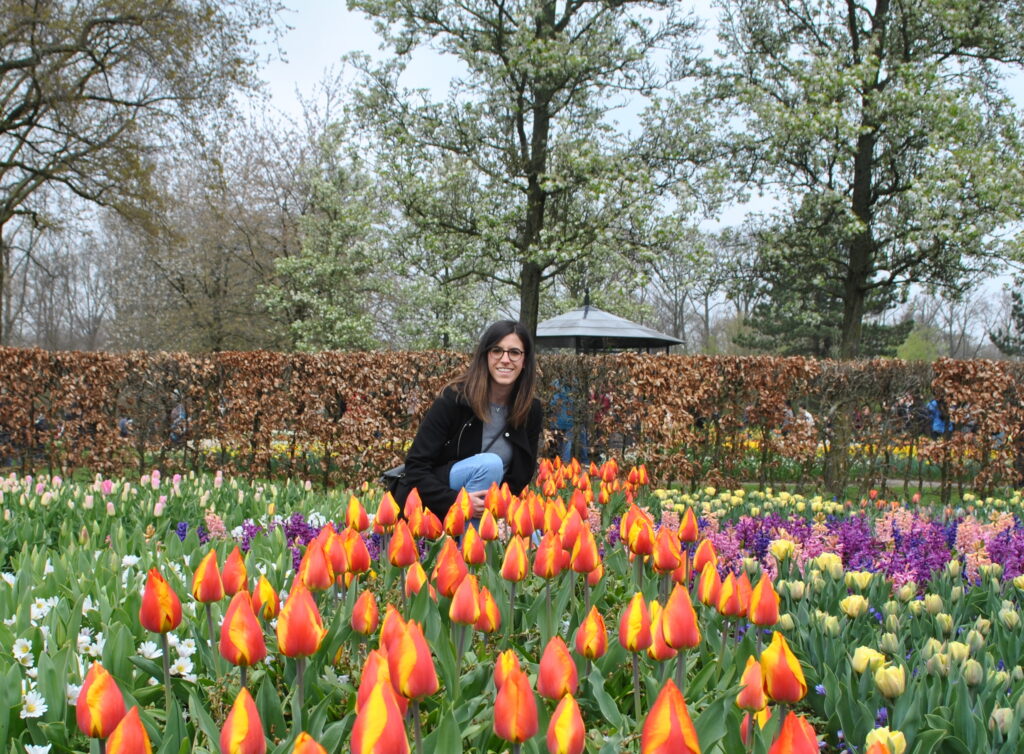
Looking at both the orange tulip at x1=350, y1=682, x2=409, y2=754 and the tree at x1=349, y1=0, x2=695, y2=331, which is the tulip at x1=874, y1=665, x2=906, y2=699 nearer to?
the orange tulip at x1=350, y1=682, x2=409, y2=754

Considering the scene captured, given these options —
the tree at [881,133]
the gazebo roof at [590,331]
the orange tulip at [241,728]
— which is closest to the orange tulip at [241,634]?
the orange tulip at [241,728]

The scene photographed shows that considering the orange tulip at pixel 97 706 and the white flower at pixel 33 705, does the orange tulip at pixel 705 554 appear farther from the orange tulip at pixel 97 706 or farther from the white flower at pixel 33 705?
the white flower at pixel 33 705

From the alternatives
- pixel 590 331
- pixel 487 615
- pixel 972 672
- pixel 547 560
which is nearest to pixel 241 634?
pixel 487 615

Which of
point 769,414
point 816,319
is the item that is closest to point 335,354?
A: point 769,414

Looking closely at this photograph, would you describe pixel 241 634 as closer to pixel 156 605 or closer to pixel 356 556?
pixel 156 605

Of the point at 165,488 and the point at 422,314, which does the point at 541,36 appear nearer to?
the point at 422,314

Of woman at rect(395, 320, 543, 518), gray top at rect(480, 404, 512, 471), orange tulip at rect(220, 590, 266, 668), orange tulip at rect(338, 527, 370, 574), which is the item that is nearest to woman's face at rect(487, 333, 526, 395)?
woman at rect(395, 320, 543, 518)

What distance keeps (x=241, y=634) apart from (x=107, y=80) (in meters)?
19.0

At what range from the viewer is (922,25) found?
16.3m

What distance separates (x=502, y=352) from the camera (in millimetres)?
3805

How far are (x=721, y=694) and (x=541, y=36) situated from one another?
16016 millimetres

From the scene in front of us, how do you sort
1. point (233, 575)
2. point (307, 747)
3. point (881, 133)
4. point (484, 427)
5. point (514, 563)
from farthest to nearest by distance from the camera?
point (881, 133) → point (484, 427) → point (514, 563) → point (233, 575) → point (307, 747)

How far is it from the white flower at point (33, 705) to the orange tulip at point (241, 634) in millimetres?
585

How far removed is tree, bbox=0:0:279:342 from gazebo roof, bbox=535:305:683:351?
9627 millimetres
